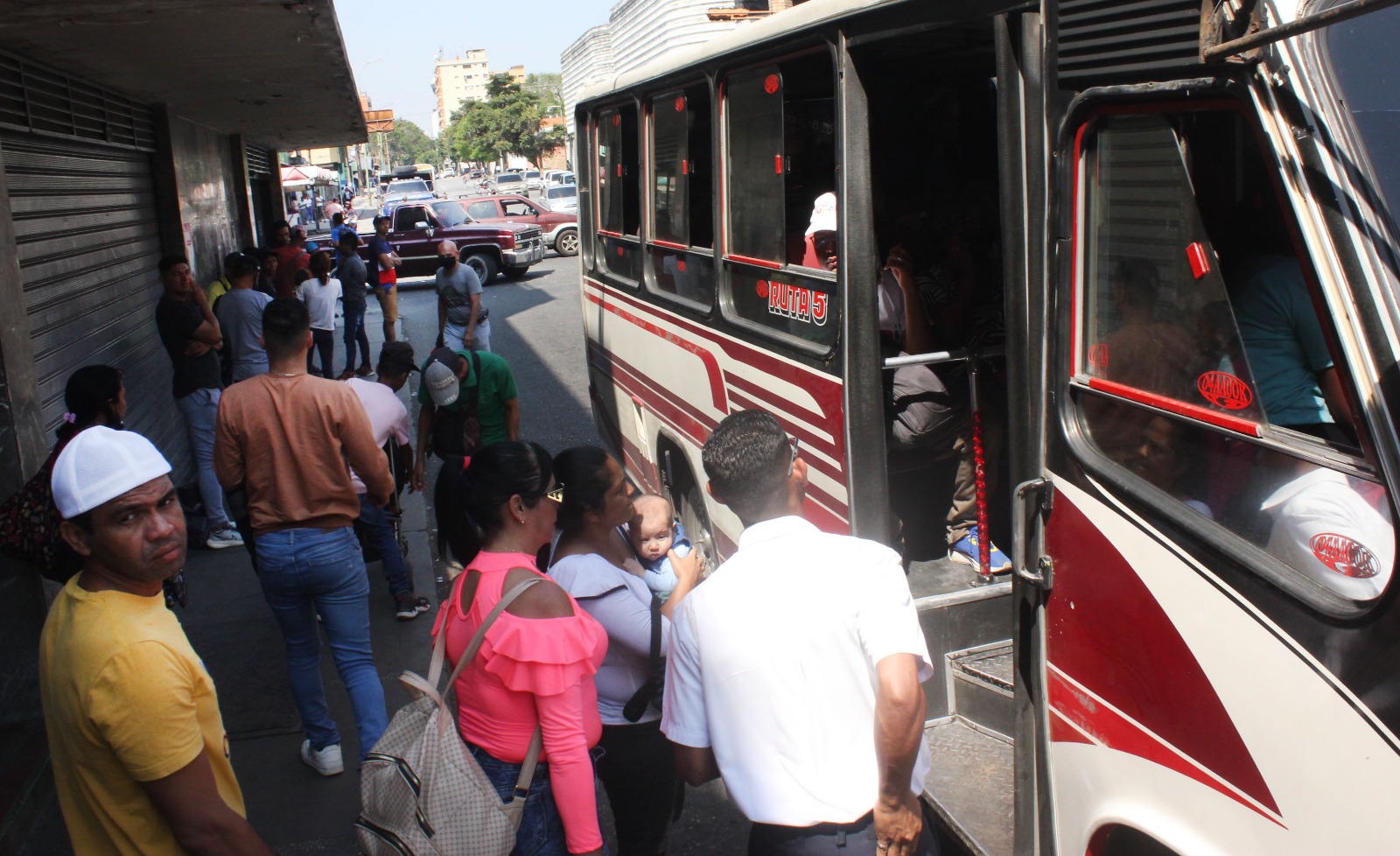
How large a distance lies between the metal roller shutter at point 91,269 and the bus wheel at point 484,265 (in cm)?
1193

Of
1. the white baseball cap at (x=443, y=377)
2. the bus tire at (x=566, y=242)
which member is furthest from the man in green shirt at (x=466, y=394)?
the bus tire at (x=566, y=242)

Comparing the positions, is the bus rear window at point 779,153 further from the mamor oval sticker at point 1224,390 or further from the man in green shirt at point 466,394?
the mamor oval sticker at point 1224,390

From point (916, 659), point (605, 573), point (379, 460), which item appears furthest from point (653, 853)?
point (379, 460)

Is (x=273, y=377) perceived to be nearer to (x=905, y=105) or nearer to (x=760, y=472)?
(x=760, y=472)

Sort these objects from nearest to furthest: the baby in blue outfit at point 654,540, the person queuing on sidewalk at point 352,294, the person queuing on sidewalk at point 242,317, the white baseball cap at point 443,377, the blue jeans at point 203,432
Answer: the baby in blue outfit at point 654,540, the white baseball cap at point 443,377, the blue jeans at point 203,432, the person queuing on sidewalk at point 242,317, the person queuing on sidewalk at point 352,294

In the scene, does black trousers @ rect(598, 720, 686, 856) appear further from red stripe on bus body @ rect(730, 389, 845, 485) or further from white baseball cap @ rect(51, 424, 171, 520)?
white baseball cap @ rect(51, 424, 171, 520)

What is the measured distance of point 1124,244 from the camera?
2.36 m

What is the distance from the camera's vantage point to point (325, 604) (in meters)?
4.07

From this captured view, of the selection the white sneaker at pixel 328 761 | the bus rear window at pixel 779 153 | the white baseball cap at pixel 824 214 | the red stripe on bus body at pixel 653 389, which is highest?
the bus rear window at pixel 779 153

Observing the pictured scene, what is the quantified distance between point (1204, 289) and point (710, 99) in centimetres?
313

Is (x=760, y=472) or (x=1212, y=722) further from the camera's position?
(x=760, y=472)

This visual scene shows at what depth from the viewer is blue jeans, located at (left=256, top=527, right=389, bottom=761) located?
13.1 feet

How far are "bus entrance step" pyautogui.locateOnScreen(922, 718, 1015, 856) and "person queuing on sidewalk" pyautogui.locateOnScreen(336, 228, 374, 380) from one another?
419 inches

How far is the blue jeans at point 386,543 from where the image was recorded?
5785 millimetres
